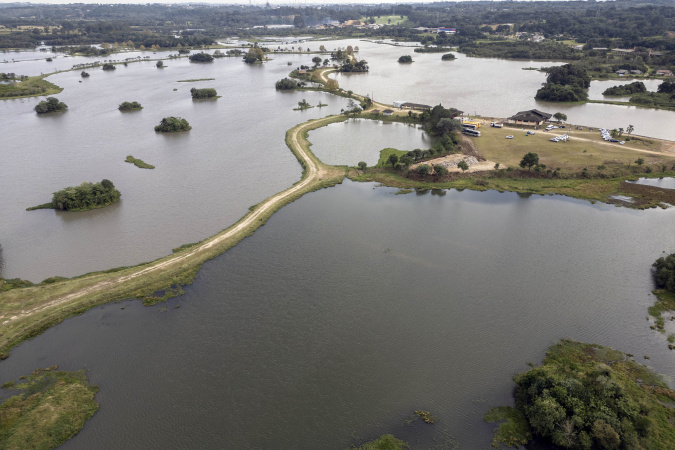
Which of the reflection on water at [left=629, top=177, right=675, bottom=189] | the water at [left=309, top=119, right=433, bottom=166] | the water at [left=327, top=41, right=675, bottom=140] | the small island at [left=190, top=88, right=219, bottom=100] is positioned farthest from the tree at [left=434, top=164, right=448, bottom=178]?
the small island at [left=190, top=88, right=219, bottom=100]

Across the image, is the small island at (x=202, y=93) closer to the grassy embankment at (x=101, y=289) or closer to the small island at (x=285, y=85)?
A: the small island at (x=285, y=85)

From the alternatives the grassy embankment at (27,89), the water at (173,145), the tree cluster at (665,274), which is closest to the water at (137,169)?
the water at (173,145)

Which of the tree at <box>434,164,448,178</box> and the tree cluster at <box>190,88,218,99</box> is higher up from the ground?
the tree cluster at <box>190,88,218,99</box>

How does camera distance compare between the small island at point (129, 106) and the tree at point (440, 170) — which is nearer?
the tree at point (440, 170)

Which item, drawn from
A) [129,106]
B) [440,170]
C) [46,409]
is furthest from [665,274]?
[129,106]

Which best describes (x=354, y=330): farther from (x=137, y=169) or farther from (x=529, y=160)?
(x=137, y=169)

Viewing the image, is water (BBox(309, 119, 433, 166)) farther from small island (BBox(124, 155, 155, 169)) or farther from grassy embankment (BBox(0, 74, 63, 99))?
grassy embankment (BBox(0, 74, 63, 99))
